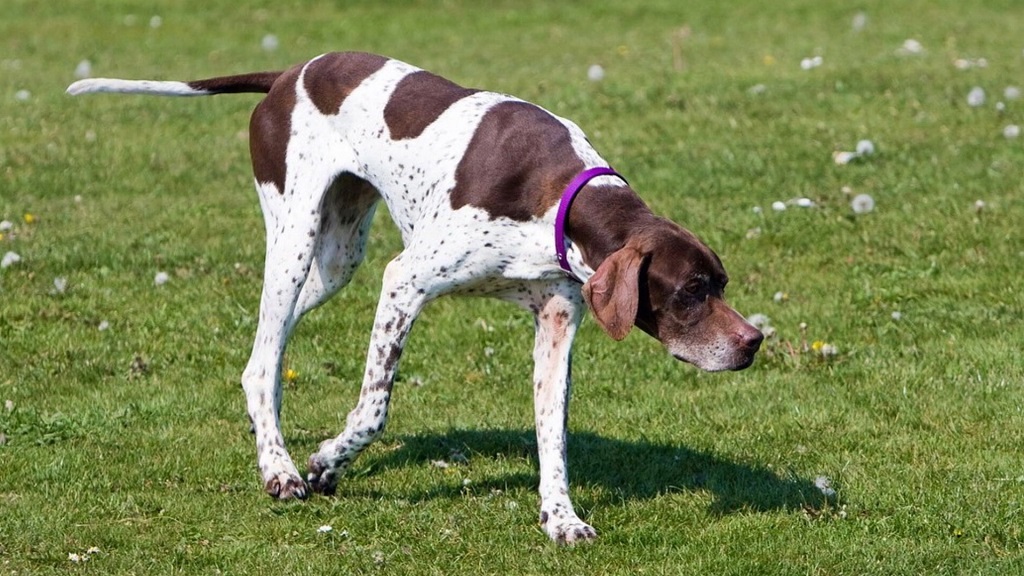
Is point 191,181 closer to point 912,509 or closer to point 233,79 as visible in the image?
point 233,79

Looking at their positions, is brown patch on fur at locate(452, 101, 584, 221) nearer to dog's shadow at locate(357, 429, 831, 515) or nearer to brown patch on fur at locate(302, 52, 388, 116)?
brown patch on fur at locate(302, 52, 388, 116)

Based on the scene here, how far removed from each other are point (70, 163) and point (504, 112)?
6182mm

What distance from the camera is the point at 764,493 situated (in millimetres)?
5836

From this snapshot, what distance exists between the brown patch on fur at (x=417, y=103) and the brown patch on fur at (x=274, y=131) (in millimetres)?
489

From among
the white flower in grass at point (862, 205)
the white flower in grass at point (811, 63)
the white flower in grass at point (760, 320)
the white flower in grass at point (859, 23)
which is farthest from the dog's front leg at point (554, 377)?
the white flower in grass at point (859, 23)

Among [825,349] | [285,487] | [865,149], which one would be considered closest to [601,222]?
[285,487]

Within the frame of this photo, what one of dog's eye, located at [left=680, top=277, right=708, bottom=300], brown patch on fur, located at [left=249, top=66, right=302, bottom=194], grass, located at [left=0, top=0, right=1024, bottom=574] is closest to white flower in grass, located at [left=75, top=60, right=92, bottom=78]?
grass, located at [left=0, top=0, right=1024, bottom=574]

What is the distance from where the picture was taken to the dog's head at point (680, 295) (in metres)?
5.24

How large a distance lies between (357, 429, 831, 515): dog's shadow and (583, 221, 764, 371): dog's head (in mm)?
712

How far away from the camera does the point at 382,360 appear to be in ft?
19.2

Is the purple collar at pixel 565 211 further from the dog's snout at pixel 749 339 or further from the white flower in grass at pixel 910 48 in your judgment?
the white flower in grass at pixel 910 48

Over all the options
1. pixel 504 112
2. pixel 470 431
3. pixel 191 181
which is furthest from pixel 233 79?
pixel 191 181

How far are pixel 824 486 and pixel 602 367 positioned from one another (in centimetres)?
194

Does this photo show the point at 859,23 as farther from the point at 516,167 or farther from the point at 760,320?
the point at 516,167
